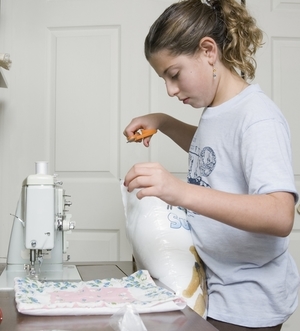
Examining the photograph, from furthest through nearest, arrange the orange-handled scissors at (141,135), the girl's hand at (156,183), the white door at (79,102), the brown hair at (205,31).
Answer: the white door at (79,102)
the orange-handled scissors at (141,135)
the brown hair at (205,31)
the girl's hand at (156,183)

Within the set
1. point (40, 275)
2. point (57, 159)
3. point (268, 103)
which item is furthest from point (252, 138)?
point (57, 159)

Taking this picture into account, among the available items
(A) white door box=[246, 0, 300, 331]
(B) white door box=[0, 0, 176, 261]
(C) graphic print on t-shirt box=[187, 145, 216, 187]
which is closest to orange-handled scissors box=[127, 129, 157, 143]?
(C) graphic print on t-shirt box=[187, 145, 216, 187]

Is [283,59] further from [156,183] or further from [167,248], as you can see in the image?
[156,183]

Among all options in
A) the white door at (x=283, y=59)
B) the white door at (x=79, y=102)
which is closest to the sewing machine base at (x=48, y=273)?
the white door at (x=79, y=102)

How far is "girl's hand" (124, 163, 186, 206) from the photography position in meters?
0.91

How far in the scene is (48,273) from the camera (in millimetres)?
1234

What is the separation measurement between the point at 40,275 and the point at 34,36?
1290 mm

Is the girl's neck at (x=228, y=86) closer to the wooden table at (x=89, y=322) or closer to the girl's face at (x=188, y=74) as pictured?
the girl's face at (x=188, y=74)

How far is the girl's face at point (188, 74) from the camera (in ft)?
3.86

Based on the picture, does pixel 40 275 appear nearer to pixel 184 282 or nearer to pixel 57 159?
pixel 184 282

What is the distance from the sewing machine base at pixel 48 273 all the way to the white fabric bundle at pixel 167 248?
6.4 inches

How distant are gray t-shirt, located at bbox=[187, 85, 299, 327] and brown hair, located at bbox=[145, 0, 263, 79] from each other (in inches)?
4.4

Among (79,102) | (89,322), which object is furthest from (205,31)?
(79,102)

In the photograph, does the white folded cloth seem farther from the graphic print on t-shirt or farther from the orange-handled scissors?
the orange-handled scissors
